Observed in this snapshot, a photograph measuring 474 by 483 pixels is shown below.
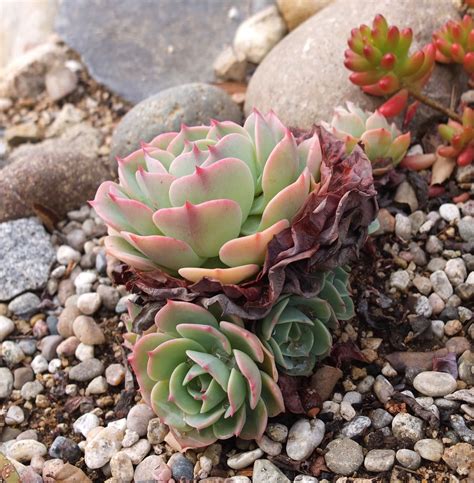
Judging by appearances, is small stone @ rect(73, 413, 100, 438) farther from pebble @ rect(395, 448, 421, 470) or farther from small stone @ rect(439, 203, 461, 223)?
small stone @ rect(439, 203, 461, 223)

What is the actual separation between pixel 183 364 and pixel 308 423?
15.1 inches

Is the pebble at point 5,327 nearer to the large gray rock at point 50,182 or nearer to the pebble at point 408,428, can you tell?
the large gray rock at point 50,182

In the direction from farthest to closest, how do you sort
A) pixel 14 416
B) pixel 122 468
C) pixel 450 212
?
pixel 450 212, pixel 14 416, pixel 122 468

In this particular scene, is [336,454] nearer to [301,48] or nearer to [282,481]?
[282,481]

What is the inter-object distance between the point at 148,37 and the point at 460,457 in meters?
2.95

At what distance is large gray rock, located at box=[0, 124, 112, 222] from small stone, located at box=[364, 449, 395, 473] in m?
1.61

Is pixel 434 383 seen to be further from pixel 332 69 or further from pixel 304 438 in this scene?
pixel 332 69

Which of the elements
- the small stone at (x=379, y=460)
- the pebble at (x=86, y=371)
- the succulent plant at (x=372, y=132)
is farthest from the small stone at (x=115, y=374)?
the succulent plant at (x=372, y=132)

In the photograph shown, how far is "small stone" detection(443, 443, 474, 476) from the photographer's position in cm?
157

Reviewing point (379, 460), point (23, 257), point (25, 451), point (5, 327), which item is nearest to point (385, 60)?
point (379, 460)

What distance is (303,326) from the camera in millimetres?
1719

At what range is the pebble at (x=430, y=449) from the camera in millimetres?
1612

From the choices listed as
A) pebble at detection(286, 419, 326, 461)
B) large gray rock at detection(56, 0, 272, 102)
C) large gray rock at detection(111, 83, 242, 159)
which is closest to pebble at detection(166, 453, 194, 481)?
pebble at detection(286, 419, 326, 461)

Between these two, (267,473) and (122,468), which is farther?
(122,468)
